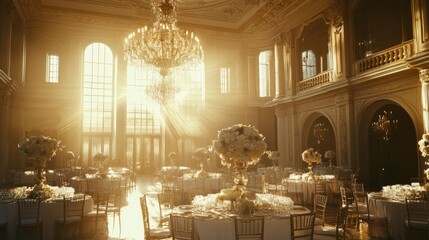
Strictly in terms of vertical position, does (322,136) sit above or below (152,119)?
below

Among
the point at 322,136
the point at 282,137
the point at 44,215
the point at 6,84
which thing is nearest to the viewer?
the point at 44,215

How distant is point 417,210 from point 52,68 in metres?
15.8

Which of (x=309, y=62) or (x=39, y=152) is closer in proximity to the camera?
(x=39, y=152)

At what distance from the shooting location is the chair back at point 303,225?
13.5 feet

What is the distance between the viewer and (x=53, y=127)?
52.5ft

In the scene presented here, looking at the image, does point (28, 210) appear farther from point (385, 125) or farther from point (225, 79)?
point (225, 79)

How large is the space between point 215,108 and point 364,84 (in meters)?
8.36

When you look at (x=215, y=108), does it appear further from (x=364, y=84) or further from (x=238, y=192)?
(x=238, y=192)

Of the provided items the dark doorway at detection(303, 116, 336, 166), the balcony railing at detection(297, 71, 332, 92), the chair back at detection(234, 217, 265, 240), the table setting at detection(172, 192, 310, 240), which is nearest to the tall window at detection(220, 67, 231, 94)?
the balcony railing at detection(297, 71, 332, 92)

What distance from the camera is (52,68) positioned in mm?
16766

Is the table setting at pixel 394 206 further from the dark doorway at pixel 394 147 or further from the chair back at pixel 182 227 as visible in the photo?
the dark doorway at pixel 394 147

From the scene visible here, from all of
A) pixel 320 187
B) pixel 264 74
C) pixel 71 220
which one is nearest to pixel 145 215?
pixel 71 220

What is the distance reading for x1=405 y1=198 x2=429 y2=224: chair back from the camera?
5578 millimetres

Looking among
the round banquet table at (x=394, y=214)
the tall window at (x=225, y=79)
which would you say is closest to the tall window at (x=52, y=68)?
the tall window at (x=225, y=79)
